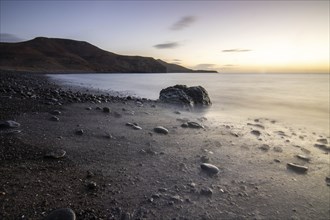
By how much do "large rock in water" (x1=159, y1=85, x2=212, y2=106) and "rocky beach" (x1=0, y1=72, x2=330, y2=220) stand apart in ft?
19.4

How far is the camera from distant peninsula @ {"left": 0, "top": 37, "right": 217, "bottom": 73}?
285 feet

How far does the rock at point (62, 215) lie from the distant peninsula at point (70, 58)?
8358 cm

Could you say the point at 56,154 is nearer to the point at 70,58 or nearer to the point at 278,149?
the point at 278,149

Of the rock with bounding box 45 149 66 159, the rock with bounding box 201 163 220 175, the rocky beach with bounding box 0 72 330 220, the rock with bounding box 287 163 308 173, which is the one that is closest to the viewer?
the rocky beach with bounding box 0 72 330 220

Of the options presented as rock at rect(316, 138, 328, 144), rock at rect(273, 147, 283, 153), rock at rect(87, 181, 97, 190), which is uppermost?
rock at rect(87, 181, 97, 190)

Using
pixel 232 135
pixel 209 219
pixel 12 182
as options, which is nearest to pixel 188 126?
pixel 232 135

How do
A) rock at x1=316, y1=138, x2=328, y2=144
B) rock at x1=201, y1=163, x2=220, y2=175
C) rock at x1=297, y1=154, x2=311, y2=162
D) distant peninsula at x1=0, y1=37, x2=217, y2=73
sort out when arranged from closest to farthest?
1. rock at x1=201, y1=163, x2=220, y2=175
2. rock at x1=297, y1=154, x2=311, y2=162
3. rock at x1=316, y1=138, x2=328, y2=144
4. distant peninsula at x1=0, y1=37, x2=217, y2=73

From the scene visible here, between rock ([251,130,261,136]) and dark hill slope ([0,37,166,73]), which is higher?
dark hill slope ([0,37,166,73])

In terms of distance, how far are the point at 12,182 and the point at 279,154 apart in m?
5.53

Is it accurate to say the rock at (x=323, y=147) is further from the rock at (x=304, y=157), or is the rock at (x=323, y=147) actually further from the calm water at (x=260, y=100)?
the calm water at (x=260, y=100)

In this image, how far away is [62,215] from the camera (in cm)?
277

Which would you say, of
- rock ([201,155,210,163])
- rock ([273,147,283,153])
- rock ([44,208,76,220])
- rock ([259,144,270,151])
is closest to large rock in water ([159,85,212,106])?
rock ([259,144,270,151])

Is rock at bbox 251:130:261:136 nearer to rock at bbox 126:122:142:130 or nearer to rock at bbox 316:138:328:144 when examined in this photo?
rock at bbox 316:138:328:144

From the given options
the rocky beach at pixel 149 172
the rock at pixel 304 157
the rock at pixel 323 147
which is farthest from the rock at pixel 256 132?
the rock at pixel 304 157
